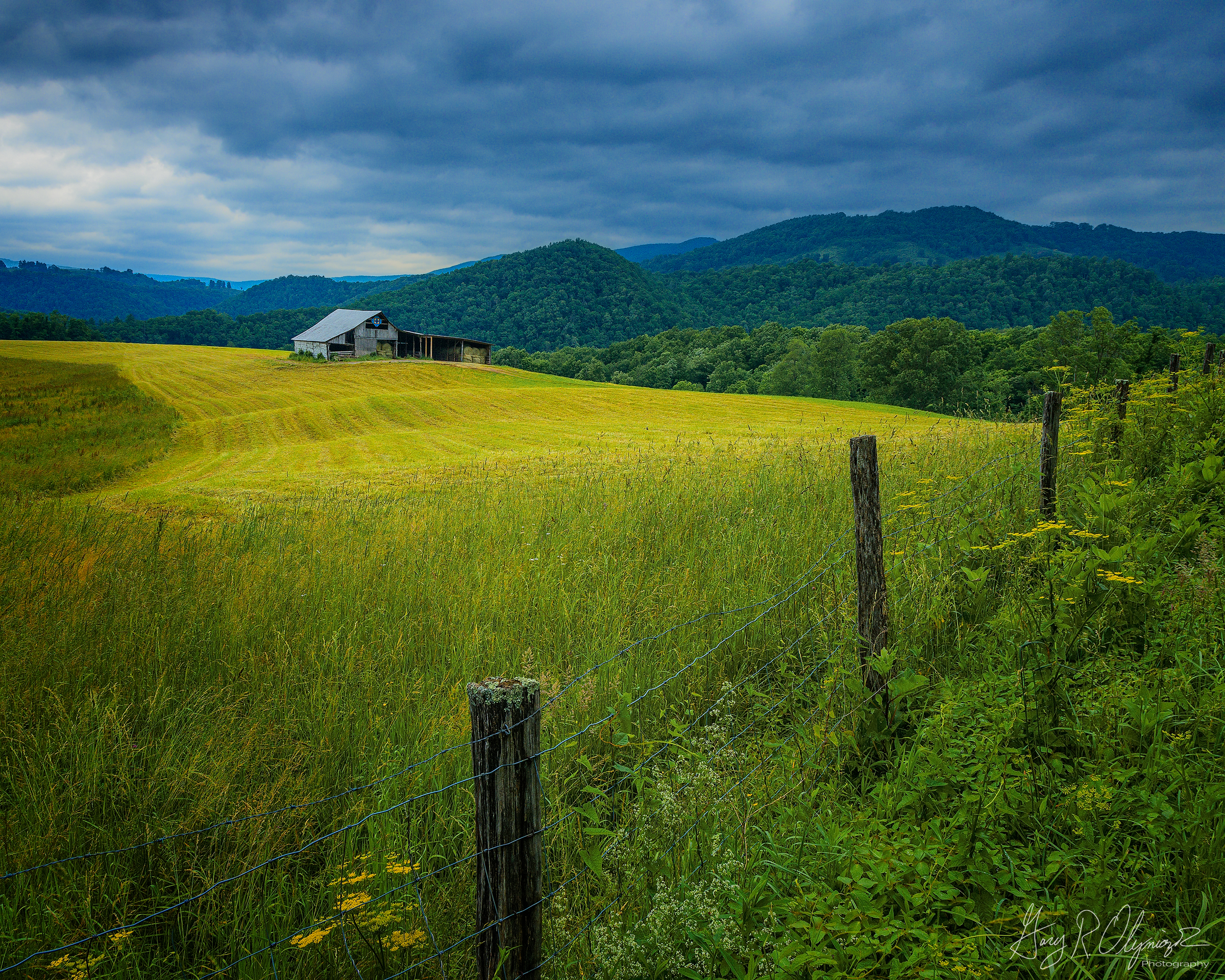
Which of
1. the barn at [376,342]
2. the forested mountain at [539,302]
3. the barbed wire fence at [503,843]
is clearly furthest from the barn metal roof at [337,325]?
the barbed wire fence at [503,843]

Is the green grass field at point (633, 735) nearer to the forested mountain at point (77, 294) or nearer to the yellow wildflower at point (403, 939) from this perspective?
the yellow wildflower at point (403, 939)

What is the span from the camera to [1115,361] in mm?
53219

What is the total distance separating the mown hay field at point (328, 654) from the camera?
2846mm

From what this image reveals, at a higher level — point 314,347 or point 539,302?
point 539,302

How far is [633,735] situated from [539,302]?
150610 millimetres

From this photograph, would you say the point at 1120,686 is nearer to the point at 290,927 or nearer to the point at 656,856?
the point at 656,856

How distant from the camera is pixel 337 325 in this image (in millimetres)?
76938

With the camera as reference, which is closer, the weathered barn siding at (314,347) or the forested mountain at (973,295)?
the weathered barn siding at (314,347)

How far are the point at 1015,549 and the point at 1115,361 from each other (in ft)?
204

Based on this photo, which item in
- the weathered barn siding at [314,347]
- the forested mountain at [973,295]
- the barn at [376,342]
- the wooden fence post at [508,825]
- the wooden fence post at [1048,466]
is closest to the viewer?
the wooden fence post at [508,825]

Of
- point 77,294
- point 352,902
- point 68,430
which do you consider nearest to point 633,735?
point 352,902

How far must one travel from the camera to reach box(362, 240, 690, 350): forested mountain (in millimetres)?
139125

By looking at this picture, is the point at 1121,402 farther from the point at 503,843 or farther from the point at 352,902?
the point at 352,902

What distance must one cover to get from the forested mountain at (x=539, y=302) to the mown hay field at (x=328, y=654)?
5042 inches
